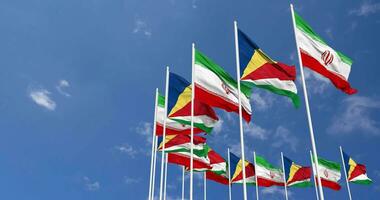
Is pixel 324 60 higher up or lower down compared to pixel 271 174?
lower down

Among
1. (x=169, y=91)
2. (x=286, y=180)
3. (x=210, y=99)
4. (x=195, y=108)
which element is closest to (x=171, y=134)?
(x=169, y=91)

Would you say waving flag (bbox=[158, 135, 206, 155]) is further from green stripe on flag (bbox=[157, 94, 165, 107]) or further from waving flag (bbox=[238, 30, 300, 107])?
waving flag (bbox=[238, 30, 300, 107])

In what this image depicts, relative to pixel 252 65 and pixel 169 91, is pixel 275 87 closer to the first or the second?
pixel 252 65

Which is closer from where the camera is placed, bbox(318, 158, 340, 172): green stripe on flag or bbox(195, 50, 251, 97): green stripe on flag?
bbox(195, 50, 251, 97): green stripe on flag

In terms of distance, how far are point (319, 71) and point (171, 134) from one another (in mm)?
10751

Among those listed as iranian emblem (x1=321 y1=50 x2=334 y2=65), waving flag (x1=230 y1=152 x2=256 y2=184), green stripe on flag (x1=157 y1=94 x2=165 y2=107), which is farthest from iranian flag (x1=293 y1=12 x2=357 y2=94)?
waving flag (x1=230 y1=152 x2=256 y2=184)

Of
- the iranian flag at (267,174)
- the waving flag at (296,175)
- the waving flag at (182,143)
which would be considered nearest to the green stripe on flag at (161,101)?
the waving flag at (182,143)

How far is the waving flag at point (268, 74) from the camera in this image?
16125mm

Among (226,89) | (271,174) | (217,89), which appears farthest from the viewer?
(271,174)

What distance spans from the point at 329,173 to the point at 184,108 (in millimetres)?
19935

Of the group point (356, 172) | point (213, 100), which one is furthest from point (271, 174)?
point (213, 100)

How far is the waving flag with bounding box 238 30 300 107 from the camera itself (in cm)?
1612

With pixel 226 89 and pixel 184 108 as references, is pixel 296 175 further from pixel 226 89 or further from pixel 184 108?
pixel 226 89

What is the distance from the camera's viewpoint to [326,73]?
15.5m
